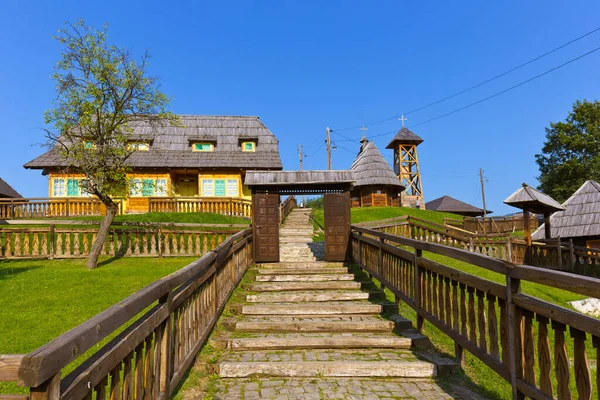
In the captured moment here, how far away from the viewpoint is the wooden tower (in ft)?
122

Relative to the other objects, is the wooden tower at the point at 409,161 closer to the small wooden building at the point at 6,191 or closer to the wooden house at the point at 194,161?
the wooden house at the point at 194,161

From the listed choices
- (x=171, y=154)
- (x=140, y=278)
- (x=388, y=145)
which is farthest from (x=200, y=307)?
(x=388, y=145)

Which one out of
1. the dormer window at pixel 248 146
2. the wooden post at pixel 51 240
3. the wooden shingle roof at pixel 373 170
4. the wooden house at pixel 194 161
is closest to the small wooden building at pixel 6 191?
the wooden house at pixel 194 161

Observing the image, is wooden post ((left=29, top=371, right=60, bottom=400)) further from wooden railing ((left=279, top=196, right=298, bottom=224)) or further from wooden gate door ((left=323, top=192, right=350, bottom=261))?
wooden railing ((left=279, top=196, right=298, bottom=224))

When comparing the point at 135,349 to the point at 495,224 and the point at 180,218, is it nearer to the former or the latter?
the point at 180,218

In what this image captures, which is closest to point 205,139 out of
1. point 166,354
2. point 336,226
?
point 336,226

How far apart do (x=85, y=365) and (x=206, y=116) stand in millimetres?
30654

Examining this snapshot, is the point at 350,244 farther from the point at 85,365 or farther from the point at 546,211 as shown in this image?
the point at 546,211

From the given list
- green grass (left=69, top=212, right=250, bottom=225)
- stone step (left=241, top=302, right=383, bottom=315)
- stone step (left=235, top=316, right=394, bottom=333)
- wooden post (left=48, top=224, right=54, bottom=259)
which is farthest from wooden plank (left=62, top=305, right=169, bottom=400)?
green grass (left=69, top=212, right=250, bottom=225)

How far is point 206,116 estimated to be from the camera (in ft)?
101

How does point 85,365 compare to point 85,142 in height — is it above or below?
below

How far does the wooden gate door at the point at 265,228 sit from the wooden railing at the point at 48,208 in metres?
13.1

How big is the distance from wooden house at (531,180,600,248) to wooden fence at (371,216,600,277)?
1.06 meters

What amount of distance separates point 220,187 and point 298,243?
1295 centimetres
